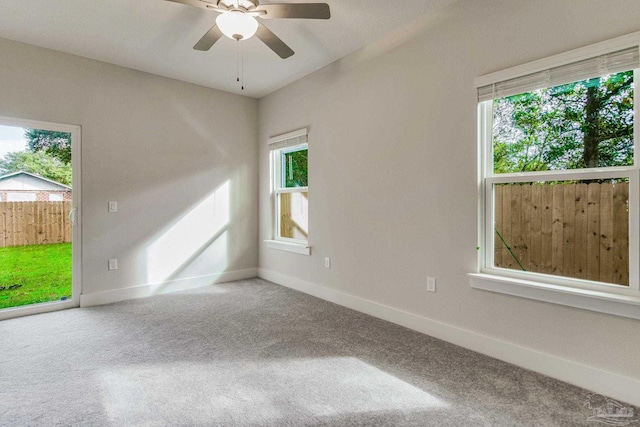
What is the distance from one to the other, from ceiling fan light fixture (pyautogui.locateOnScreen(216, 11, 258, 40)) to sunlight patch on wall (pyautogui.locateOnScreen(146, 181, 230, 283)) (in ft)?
8.91

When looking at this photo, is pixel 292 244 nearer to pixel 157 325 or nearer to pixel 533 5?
pixel 157 325

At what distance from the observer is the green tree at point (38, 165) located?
124 inches

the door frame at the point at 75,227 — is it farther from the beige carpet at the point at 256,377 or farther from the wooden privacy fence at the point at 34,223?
the beige carpet at the point at 256,377

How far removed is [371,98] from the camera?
3227mm

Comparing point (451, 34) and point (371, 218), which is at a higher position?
point (451, 34)

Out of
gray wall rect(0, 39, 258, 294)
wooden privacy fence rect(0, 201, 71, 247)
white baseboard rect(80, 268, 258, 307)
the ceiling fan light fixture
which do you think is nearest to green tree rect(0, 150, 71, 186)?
gray wall rect(0, 39, 258, 294)

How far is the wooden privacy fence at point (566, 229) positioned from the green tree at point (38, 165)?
13.7 feet

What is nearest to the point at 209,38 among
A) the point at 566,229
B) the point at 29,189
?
the point at 29,189

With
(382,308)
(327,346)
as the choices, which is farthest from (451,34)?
(327,346)

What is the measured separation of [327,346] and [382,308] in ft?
2.70

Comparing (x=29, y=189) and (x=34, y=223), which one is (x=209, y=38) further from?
(x=34, y=223)

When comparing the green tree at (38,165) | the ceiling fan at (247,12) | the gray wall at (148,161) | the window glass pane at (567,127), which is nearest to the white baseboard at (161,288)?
the gray wall at (148,161)

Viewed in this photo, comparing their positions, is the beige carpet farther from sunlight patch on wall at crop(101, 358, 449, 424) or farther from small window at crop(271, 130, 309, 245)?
small window at crop(271, 130, 309, 245)

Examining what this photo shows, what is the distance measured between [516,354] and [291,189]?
3.07m
